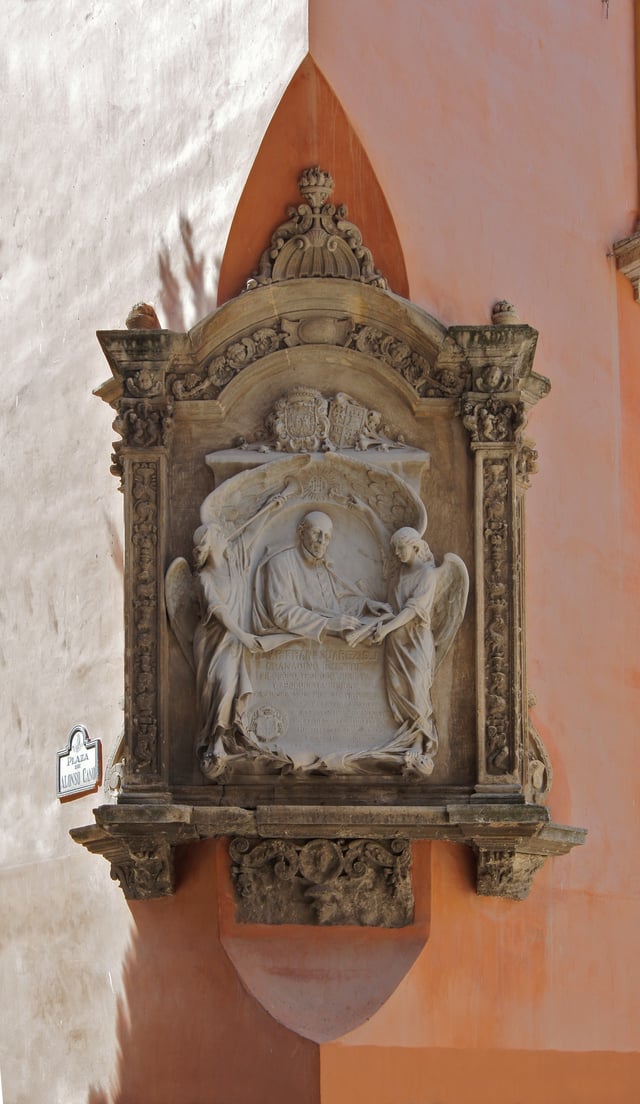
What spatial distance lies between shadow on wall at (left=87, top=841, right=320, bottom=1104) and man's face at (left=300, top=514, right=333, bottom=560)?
4.29 ft

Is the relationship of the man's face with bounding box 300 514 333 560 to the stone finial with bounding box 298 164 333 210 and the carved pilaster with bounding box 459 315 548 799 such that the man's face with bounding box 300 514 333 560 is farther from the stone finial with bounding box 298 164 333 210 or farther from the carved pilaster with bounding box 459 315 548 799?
the stone finial with bounding box 298 164 333 210

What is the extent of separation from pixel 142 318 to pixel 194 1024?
120 inches

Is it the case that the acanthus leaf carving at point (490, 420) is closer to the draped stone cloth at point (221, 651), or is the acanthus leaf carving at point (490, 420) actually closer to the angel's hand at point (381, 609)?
the angel's hand at point (381, 609)

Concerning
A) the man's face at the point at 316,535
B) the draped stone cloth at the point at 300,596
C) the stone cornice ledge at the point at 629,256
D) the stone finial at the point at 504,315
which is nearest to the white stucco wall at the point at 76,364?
the draped stone cloth at the point at 300,596

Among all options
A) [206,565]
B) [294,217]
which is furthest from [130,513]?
[294,217]

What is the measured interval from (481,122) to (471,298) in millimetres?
886

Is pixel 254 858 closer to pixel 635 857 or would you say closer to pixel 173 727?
pixel 173 727

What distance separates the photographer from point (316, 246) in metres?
11.4

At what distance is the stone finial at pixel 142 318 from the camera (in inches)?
454

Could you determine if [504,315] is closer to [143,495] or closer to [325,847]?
[143,495]

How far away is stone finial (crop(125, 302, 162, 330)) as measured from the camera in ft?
37.9

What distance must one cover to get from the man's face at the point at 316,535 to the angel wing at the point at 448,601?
0.49m

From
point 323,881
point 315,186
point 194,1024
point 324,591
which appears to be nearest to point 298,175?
point 315,186

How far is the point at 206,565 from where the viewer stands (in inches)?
439
